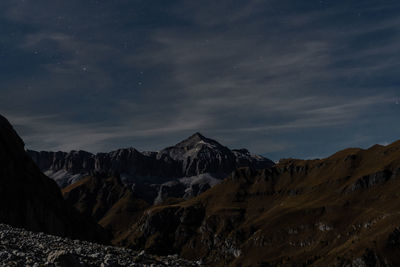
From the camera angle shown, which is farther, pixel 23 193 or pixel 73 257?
pixel 23 193

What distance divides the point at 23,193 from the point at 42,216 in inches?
529

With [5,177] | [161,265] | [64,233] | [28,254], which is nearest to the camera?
[28,254]

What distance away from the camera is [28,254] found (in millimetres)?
25969

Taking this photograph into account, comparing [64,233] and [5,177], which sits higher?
[5,177]

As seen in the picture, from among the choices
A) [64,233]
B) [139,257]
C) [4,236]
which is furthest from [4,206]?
[139,257]

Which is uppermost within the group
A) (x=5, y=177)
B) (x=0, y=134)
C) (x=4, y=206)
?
(x=0, y=134)

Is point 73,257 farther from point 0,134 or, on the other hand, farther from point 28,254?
point 0,134

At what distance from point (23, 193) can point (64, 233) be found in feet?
96.0

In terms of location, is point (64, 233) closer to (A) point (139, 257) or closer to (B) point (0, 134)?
(B) point (0, 134)

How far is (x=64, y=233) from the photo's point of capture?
194000 millimetres

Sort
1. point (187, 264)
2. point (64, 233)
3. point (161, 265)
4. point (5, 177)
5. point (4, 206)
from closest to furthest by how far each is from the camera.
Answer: point (161, 265), point (187, 264), point (4, 206), point (5, 177), point (64, 233)

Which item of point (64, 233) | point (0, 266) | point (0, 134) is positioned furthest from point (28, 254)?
A: point (0, 134)

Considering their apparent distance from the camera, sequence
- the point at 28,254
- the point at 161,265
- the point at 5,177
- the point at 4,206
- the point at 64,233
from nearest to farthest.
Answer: the point at 28,254 < the point at 161,265 < the point at 4,206 < the point at 5,177 < the point at 64,233

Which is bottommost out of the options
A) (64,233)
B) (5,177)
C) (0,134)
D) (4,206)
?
(64,233)
